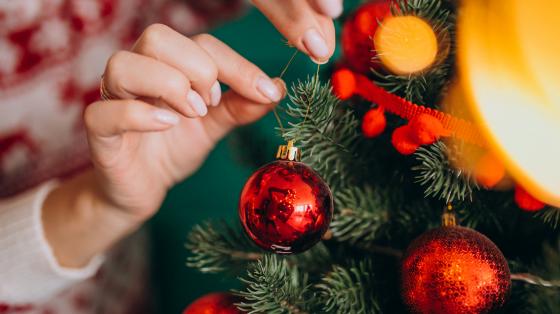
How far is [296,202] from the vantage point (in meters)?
0.35

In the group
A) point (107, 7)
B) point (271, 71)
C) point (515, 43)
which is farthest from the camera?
point (107, 7)

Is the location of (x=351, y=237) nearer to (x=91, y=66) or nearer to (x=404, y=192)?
Answer: (x=404, y=192)

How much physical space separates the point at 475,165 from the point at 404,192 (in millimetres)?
105

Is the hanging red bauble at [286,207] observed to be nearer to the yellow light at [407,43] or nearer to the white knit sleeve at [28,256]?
the yellow light at [407,43]

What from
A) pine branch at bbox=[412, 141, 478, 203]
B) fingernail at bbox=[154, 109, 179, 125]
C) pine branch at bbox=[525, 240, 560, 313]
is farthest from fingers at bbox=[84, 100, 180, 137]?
pine branch at bbox=[525, 240, 560, 313]

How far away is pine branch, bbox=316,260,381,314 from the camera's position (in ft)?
1.29

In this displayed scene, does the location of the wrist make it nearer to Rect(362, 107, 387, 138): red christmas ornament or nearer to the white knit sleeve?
the white knit sleeve

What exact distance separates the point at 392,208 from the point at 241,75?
0.59 ft

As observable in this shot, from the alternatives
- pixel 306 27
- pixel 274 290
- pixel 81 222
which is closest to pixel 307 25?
pixel 306 27

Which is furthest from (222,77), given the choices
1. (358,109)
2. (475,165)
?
(475,165)

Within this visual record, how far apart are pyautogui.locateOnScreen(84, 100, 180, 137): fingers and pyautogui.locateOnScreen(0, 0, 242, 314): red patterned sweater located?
0.33 m

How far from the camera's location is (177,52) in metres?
0.42

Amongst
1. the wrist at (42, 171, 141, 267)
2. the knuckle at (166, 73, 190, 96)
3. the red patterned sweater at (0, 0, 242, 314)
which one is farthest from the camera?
the red patterned sweater at (0, 0, 242, 314)

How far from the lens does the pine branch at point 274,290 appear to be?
397 millimetres
